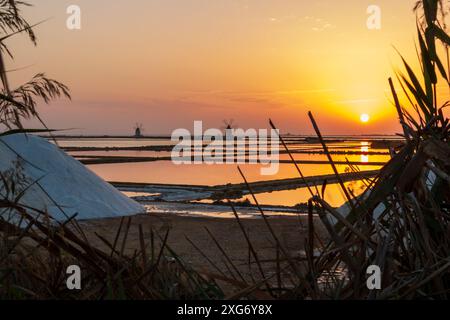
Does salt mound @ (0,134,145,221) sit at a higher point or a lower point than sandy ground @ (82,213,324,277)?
higher

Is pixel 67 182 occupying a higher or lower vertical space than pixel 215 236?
higher

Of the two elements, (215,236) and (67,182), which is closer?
(215,236)

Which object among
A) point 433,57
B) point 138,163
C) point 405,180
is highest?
point 138,163

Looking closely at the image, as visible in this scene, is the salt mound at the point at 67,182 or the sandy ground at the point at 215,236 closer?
the sandy ground at the point at 215,236

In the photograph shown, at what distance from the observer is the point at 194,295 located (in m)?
0.84

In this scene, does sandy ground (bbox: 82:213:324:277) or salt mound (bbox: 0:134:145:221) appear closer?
sandy ground (bbox: 82:213:324:277)

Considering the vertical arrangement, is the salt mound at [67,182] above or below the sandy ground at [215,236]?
above
